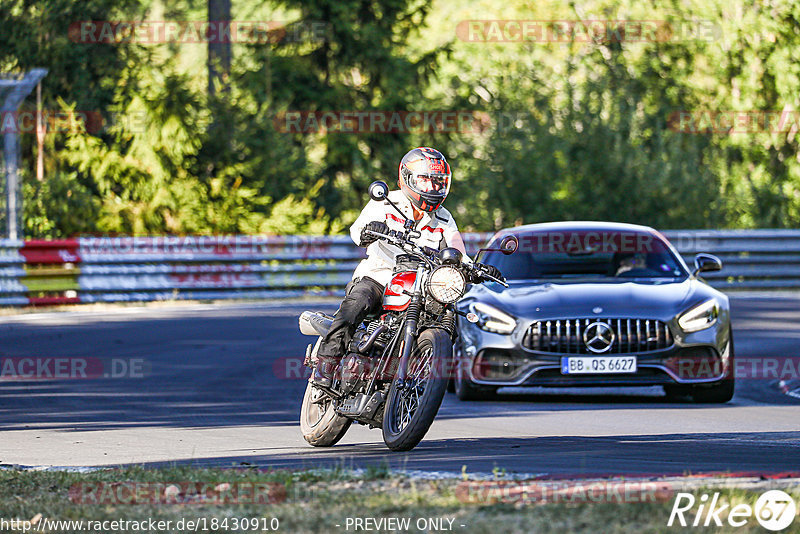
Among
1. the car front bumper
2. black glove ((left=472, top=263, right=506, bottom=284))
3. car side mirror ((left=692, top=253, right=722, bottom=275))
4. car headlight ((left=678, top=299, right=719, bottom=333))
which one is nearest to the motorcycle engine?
black glove ((left=472, top=263, right=506, bottom=284))

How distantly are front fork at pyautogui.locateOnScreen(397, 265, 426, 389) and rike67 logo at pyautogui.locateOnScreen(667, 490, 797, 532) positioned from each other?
8.81 feet

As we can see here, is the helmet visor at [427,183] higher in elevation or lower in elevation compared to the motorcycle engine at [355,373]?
higher

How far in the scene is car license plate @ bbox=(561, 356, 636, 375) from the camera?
477 inches

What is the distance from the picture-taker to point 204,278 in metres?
24.8

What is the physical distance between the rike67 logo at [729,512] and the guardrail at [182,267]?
18.0 metres

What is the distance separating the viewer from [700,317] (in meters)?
12.4

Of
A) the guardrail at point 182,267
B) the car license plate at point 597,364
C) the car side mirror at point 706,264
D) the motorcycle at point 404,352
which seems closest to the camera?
the motorcycle at point 404,352

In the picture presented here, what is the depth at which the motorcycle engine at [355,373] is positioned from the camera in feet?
30.9

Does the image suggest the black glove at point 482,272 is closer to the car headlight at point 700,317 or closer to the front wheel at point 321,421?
the front wheel at point 321,421

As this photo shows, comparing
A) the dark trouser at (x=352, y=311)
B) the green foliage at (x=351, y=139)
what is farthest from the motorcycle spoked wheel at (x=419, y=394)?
the green foliage at (x=351, y=139)

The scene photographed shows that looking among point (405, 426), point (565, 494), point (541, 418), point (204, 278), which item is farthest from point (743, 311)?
point (565, 494)

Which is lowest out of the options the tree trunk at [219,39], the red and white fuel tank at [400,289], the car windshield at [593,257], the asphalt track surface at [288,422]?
the asphalt track surface at [288,422]

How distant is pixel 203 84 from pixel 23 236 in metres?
12.9

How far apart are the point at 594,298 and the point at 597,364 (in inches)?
22.8
